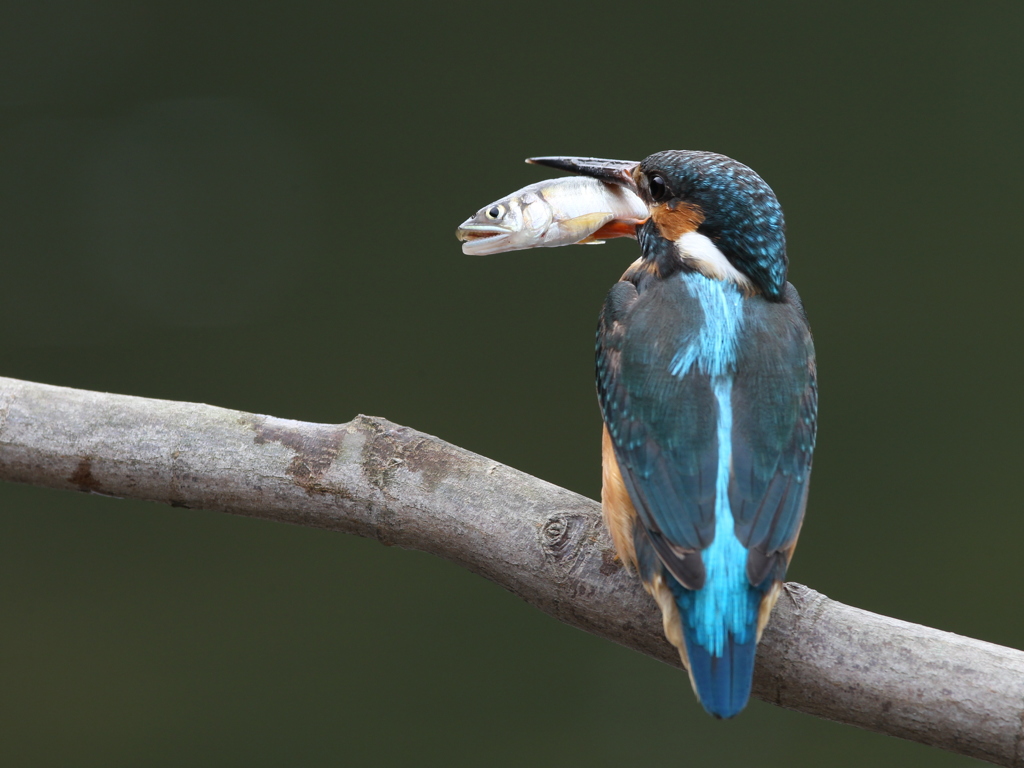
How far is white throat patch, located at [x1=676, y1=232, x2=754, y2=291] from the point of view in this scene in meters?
1.50

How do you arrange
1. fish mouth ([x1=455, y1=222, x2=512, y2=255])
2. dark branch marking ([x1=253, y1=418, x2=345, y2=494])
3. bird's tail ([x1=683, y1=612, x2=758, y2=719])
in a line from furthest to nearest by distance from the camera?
fish mouth ([x1=455, y1=222, x2=512, y2=255]) < dark branch marking ([x1=253, y1=418, x2=345, y2=494]) < bird's tail ([x1=683, y1=612, x2=758, y2=719])

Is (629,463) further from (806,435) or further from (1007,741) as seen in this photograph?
(1007,741)

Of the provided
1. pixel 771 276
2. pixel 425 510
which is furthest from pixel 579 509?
pixel 771 276

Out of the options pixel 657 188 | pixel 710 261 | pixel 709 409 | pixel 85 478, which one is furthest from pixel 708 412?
pixel 85 478

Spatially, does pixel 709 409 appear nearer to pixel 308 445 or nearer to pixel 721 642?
pixel 721 642

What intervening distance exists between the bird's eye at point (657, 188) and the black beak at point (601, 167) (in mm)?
56

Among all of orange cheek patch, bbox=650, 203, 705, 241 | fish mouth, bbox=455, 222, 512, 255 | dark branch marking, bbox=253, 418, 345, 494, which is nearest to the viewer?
dark branch marking, bbox=253, 418, 345, 494

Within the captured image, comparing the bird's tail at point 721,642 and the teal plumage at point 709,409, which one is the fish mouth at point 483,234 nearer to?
the teal plumage at point 709,409

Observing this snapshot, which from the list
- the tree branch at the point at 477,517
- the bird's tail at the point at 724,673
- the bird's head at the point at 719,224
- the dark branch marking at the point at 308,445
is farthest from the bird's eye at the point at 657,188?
the bird's tail at the point at 724,673

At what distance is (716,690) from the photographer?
45.1 inches

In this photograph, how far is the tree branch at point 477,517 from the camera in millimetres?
1184

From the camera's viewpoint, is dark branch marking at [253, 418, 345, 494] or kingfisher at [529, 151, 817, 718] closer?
kingfisher at [529, 151, 817, 718]

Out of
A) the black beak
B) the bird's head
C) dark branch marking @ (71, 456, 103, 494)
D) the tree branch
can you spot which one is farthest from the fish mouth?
dark branch marking @ (71, 456, 103, 494)

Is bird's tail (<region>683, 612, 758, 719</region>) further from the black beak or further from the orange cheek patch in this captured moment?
the black beak
